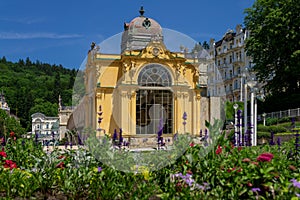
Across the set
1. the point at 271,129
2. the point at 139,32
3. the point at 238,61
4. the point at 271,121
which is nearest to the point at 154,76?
the point at 139,32

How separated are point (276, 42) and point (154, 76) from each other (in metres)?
12.7

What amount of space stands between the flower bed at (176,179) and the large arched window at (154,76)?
16770mm

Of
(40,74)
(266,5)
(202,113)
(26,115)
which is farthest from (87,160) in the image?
(40,74)

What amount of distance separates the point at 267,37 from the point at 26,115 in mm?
86542

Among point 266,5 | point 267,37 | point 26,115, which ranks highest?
point 266,5

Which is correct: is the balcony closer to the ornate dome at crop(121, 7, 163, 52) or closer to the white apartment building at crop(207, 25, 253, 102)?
the white apartment building at crop(207, 25, 253, 102)

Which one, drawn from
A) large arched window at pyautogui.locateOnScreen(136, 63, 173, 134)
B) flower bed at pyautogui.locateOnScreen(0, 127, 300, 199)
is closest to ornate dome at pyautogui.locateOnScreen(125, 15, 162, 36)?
large arched window at pyautogui.locateOnScreen(136, 63, 173, 134)

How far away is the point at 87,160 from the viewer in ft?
21.7

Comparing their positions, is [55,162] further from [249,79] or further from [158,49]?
[158,49]

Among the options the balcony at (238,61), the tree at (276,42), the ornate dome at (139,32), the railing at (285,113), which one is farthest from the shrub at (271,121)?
the balcony at (238,61)

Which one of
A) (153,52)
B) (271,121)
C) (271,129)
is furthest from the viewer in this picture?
(271,121)

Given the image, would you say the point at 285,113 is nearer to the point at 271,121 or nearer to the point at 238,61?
the point at 271,121

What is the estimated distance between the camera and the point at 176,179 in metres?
5.49

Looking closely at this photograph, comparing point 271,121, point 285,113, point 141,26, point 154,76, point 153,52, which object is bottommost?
point 271,121
